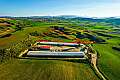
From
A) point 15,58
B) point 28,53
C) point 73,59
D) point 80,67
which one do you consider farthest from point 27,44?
point 80,67

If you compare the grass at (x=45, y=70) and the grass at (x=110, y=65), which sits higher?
the grass at (x=45, y=70)

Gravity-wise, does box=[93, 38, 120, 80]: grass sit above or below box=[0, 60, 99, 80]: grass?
below

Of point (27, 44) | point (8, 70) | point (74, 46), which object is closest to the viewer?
point (8, 70)

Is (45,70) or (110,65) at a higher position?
Result: (45,70)

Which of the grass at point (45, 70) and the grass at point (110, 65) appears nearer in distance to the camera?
the grass at point (45, 70)

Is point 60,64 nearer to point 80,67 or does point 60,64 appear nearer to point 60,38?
point 80,67

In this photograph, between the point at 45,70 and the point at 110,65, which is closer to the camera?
the point at 45,70

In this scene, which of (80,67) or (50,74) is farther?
(80,67)

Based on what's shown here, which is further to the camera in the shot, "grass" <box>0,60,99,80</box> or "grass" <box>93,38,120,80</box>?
"grass" <box>93,38,120,80</box>
